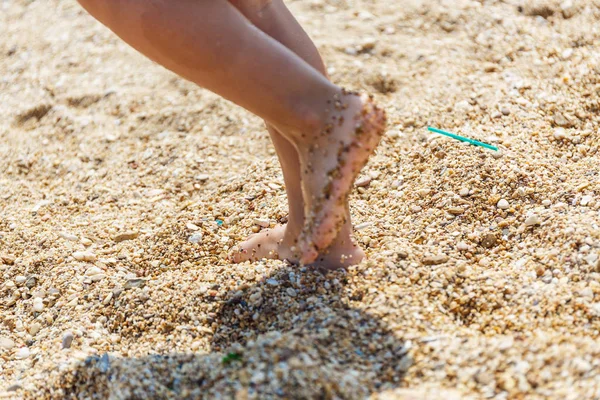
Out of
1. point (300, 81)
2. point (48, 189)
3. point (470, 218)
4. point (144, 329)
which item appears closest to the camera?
point (300, 81)

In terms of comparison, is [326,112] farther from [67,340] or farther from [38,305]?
[38,305]

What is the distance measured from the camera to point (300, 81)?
140cm

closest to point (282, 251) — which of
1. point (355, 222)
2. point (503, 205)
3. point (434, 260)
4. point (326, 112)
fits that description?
point (355, 222)

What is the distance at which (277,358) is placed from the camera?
1302 mm

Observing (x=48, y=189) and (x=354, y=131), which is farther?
(x=48, y=189)

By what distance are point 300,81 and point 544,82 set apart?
1419 mm

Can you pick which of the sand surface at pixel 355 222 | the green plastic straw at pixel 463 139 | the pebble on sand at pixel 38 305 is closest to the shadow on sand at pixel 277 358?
the sand surface at pixel 355 222

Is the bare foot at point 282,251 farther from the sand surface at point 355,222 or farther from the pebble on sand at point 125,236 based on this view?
the pebble on sand at point 125,236

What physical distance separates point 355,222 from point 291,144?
1.43 feet

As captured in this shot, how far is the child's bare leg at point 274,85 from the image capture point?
139 centimetres

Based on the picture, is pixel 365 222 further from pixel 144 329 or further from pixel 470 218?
pixel 144 329

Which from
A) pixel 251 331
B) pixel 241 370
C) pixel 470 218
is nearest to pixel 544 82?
pixel 470 218

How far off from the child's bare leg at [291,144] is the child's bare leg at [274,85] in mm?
224

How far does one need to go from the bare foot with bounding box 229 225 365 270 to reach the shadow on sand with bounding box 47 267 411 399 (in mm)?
55
